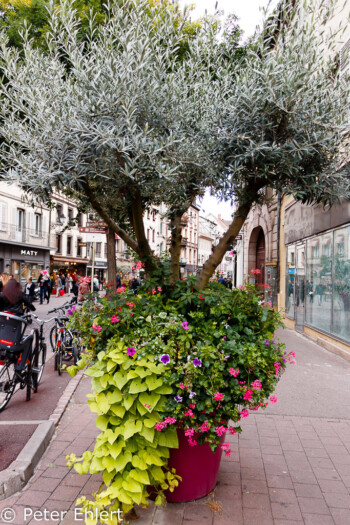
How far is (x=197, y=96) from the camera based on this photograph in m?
4.05

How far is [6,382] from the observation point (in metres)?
5.07

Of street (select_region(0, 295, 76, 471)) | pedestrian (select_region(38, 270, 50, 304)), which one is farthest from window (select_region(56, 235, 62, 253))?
street (select_region(0, 295, 76, 471))

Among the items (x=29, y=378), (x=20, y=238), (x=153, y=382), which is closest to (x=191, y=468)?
(x=153, y=382)

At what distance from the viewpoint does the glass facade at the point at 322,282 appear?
898 centimetres

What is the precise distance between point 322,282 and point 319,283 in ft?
0.96

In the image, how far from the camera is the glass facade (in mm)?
8977

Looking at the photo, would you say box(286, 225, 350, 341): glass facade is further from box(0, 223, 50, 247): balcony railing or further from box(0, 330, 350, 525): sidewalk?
box(0, 223, 50, 247): balcony railing

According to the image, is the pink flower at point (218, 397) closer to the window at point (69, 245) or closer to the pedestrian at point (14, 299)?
the pedestrian at point (14, 299)

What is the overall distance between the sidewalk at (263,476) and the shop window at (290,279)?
8391 mm

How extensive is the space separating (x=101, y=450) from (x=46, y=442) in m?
1.74

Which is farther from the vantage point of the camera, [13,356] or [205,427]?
[13,356]

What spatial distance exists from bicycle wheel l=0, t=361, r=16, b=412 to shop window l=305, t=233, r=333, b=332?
7617 millimetres

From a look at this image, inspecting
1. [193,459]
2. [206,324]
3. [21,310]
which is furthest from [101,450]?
[21,310]

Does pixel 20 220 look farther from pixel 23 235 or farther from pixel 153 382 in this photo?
pixel 153 382
